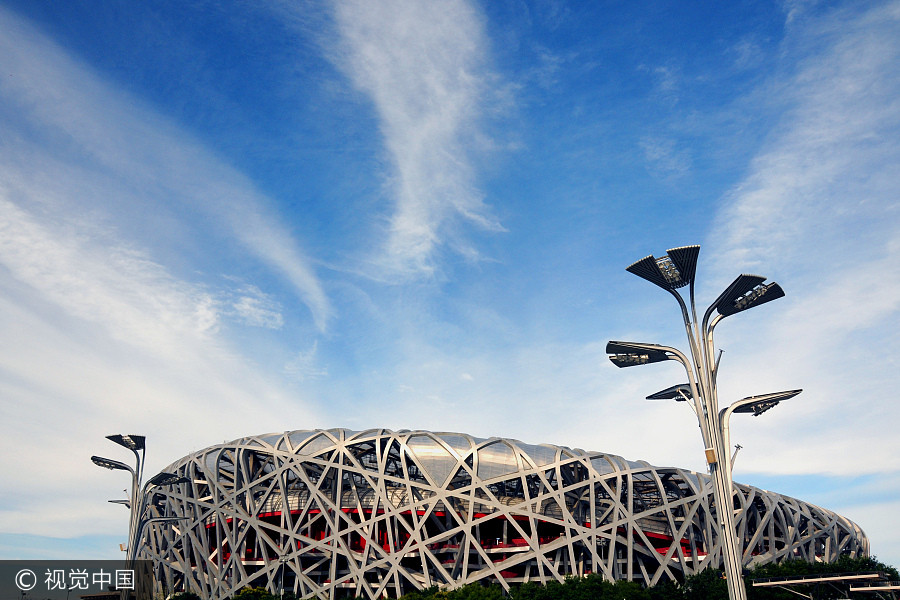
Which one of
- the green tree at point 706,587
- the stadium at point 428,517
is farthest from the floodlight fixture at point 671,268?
the stadium at point 428,517

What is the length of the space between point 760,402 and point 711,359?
227 inches

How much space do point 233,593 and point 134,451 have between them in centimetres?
1518

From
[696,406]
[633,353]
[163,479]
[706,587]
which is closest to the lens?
[696,406]

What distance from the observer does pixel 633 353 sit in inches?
1414

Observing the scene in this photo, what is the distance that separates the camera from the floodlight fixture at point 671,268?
3250cm

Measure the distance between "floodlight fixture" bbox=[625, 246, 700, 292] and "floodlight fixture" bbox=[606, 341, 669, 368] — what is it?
3363 millimetres

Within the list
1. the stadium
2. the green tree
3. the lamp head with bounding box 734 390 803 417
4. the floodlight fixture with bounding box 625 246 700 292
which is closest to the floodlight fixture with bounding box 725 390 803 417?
the lamp head with bounding box 734 390 803 417

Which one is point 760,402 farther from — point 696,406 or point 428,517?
point 428,517

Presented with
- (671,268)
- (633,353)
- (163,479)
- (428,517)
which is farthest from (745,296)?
(163,479)

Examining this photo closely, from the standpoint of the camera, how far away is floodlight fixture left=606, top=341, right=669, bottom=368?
112 ft

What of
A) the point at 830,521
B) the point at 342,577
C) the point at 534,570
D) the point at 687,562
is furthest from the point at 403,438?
the point at 830,521

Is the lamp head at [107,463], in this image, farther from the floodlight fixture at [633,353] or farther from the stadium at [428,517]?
the floodlight fixture at [633,353]

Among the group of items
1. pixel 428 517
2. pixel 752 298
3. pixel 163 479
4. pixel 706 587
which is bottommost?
pixel 706 587

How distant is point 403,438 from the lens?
57.1m
